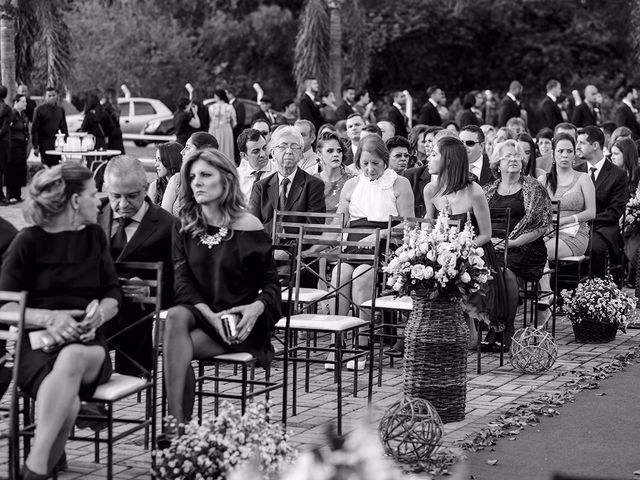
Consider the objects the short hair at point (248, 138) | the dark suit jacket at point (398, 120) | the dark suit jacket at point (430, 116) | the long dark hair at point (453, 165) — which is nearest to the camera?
the long dark hair at point (453, 165)

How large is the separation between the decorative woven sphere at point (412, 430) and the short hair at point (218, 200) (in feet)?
4.47

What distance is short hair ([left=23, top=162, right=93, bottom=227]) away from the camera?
19.7 ft

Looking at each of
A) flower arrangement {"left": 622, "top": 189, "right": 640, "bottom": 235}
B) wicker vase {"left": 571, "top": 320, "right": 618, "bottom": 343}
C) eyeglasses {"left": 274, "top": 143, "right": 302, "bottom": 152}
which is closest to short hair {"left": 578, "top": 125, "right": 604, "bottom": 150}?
flower arrangement {"left": 622, "top": 189, "right": 640, "bottom": 235}

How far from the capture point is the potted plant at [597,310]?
34.8 feet

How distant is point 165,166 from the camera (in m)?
9.79

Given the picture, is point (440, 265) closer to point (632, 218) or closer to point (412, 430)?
point (412, 430)

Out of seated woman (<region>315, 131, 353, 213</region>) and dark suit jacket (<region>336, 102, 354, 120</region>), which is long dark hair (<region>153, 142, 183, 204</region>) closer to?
seated woman (<region>315, 131, 353, 213</region>)

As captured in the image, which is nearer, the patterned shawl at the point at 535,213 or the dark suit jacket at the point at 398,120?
the patterned shawl at the point at 535,213

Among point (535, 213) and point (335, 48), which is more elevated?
point (335, 48)

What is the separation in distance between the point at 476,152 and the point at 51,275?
690 centimetres

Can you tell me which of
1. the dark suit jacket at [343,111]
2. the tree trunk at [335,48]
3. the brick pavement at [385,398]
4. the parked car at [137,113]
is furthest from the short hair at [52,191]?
the parked car at [137,113]

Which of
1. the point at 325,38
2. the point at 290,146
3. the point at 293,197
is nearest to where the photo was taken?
the point at 293,197

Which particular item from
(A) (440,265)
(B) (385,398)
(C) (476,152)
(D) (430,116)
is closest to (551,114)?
(D) (430,116)

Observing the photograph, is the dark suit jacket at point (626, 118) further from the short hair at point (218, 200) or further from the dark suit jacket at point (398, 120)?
the short hair at point (218, 200)
